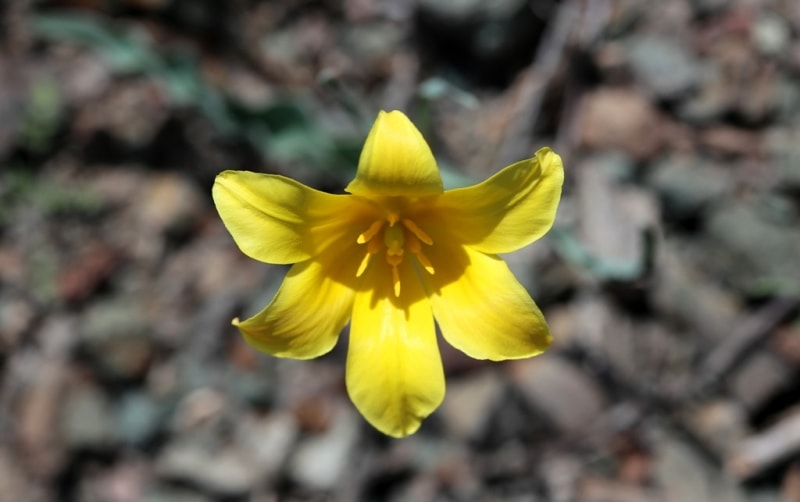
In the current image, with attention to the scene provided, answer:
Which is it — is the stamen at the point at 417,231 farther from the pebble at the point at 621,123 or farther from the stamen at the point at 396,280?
the pebble at the point at 621,123

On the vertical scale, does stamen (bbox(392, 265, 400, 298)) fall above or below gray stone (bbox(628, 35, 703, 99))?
below

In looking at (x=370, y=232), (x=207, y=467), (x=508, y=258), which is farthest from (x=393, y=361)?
(x=207, y=467)

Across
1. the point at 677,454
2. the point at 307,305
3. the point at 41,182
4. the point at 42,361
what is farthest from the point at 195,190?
the point at 677,454

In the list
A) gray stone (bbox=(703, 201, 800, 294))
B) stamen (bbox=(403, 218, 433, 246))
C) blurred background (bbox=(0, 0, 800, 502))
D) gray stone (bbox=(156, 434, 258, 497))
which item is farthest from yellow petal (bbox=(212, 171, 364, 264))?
gray stone (bbox=(703, 201, 800, 294))

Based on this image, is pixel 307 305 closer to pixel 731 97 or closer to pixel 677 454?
pixel 677 454

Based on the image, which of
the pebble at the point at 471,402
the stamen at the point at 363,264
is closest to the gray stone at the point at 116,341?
the pebble at the point at 471,402

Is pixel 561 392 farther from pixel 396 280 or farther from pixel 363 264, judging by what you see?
pixel 363 264

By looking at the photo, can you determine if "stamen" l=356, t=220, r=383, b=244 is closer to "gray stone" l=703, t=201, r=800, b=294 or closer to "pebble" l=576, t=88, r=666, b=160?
"pebble" l=576, t=88, r=666, b=160
